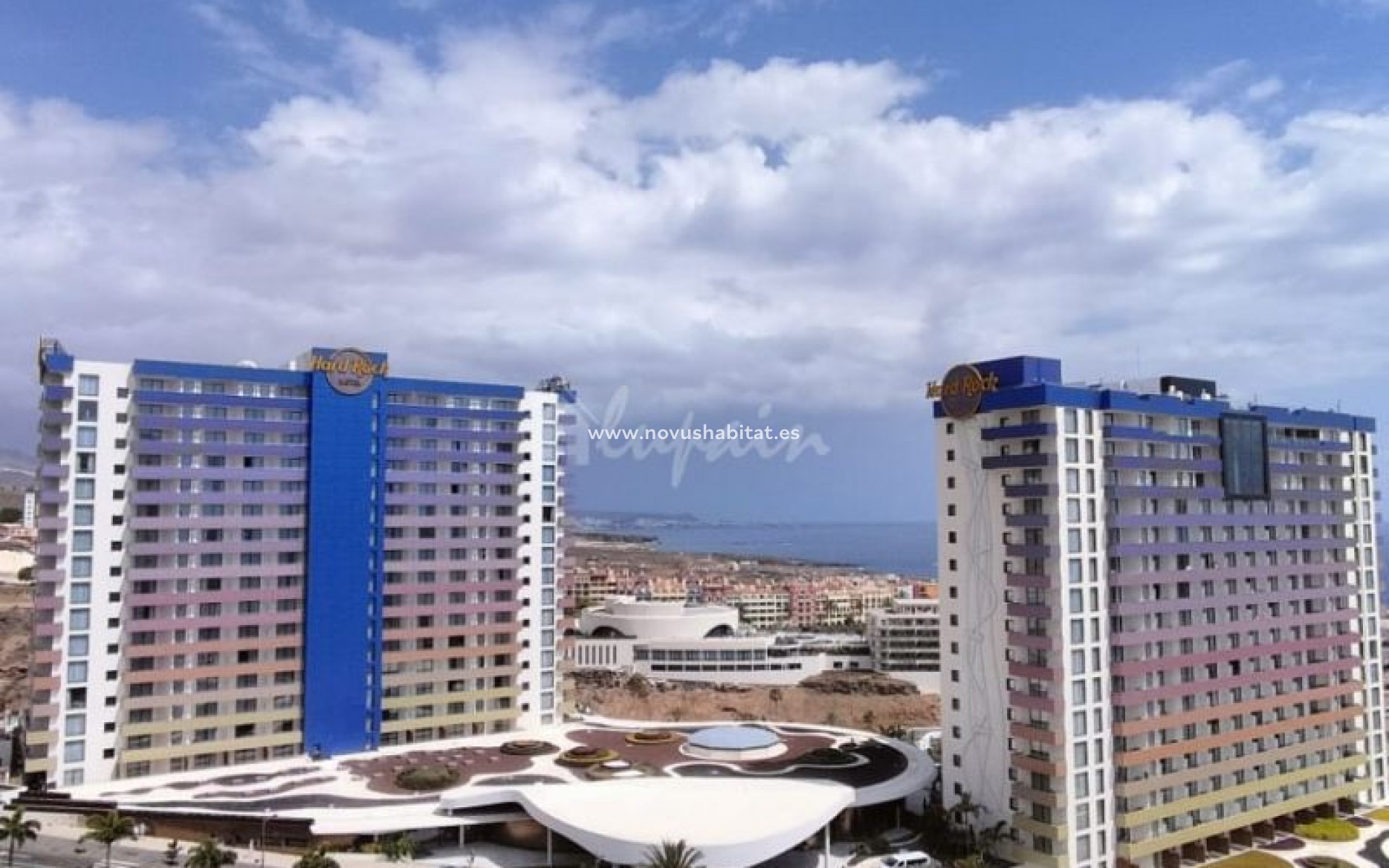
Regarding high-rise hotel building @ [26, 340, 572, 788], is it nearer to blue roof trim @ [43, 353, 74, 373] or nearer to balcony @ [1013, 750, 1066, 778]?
blue roof trim @ [43, 353, 74, 373]

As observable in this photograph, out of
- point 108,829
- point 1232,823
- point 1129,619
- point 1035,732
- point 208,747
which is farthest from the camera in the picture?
point 208,747

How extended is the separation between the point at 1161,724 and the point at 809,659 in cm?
8874

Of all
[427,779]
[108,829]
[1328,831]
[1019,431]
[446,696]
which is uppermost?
[1019,431]

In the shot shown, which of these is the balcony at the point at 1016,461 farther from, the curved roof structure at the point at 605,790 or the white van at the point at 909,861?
the white van at the point at 909,861

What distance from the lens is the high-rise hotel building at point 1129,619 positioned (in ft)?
203

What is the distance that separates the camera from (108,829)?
56.3m

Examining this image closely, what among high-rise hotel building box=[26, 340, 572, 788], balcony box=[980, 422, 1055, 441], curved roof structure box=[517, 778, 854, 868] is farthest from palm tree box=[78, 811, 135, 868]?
balcony box=[980, 422, 1055, 441]

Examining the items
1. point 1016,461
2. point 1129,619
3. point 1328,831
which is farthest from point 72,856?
point 1328,831

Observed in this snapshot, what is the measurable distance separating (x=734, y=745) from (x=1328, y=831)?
43.3 meters

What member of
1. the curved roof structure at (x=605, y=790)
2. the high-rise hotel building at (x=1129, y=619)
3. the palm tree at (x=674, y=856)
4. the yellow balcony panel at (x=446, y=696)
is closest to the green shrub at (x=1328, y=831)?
the high-rise hotel building at (x=1129, y=619)

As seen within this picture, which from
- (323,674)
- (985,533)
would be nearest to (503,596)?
(323,674)

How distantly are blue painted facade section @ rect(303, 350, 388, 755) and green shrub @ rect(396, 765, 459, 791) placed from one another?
11.9 m

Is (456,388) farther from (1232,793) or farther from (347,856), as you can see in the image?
(1232,793)

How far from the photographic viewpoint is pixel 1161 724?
65.4 metres
